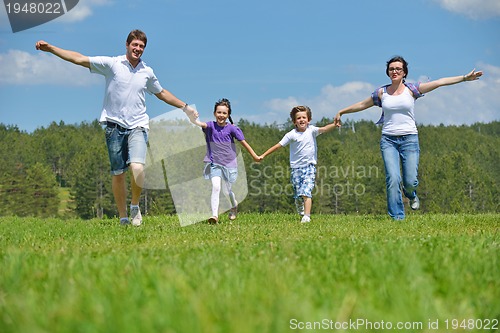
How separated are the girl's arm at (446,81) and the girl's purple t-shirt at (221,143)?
384 centimetres

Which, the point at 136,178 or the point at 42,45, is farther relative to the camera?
the point at 136,178

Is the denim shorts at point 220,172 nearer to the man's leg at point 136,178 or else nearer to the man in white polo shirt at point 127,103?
the man's leg at point 136,178

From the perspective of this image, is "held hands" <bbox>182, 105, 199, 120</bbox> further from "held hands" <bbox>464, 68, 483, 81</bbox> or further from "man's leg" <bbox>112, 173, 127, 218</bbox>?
"held hands" <bbox>464, 68, 483, 81</bbox>

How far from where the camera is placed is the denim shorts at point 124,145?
31.6 ft

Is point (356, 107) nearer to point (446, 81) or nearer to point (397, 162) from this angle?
point (397, 162)

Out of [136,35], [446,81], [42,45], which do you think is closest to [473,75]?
[446,81]

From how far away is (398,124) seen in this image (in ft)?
35.2

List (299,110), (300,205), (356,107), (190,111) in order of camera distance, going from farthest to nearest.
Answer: (300,205) → (299,110) → (356,107) → (190,111)

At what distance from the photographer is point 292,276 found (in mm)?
3422

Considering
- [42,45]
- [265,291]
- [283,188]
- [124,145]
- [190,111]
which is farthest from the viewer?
[283,188]

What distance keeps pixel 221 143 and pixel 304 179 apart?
1.95 m

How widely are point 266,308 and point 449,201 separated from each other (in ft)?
405

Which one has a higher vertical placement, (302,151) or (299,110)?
(299,110)

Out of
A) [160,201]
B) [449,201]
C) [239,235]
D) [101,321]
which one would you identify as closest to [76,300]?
[101,321]
